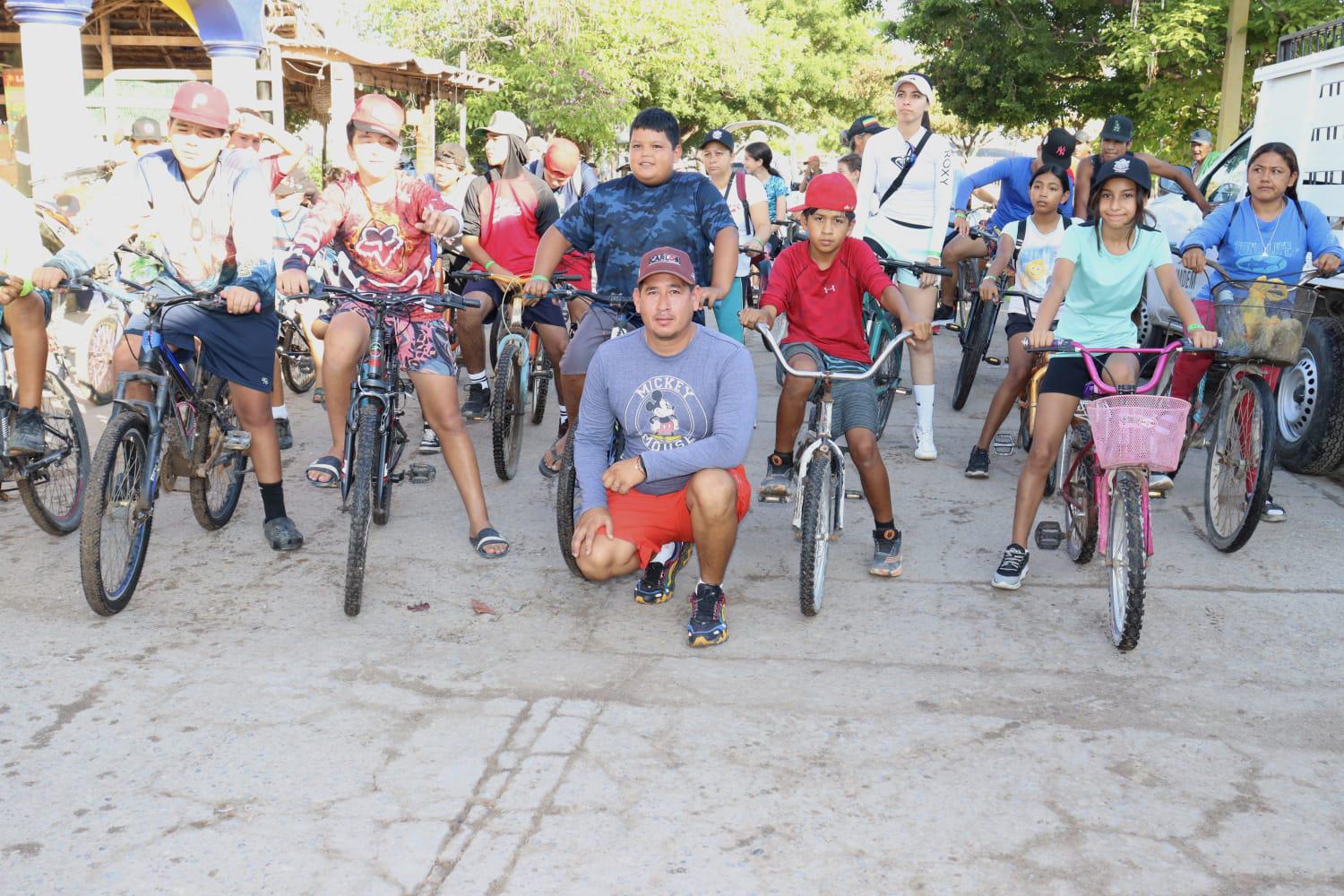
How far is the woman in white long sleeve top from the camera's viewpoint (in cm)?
775

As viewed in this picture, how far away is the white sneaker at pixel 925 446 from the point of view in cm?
780

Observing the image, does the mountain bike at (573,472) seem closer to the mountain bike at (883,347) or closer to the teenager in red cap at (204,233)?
the teenager in red cap at (204,233)

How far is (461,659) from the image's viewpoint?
15.0 ft

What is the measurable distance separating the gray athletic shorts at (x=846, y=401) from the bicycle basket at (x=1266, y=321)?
162cm

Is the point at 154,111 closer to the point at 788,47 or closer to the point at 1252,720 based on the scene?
the point at 1252,720

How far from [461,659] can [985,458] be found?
3.88 metres

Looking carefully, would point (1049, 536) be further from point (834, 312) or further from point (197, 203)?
point (197, 203)

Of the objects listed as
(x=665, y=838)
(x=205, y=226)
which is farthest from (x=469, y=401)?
(x=665, y=838)

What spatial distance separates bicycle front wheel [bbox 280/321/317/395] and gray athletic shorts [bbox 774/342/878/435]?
4671 mm

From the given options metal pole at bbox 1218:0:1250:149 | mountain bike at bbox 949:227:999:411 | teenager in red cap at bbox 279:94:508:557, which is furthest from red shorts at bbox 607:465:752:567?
metal pole at bbox 1218:0:1250:149

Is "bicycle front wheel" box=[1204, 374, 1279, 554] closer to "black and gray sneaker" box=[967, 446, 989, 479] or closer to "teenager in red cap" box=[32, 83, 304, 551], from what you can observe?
"black and gray sneaker" box=[967, 446, 989, 479]

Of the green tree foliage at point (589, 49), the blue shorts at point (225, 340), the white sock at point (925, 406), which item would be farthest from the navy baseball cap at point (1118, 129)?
the green tree foliage at point (589, 49)

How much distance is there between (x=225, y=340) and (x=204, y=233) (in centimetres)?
46

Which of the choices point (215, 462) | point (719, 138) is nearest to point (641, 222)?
point (215, 462)
